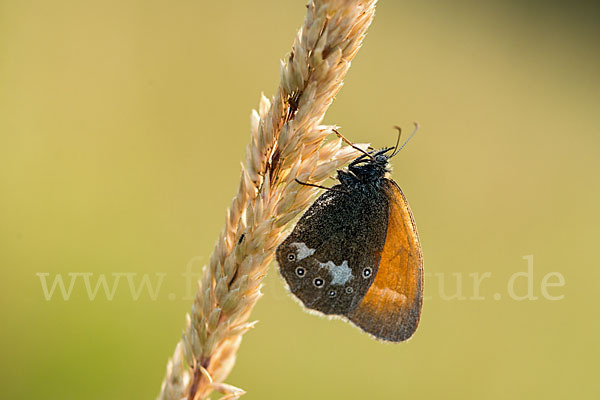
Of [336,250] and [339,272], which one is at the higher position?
[336,250]

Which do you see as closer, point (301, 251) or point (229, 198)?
point (301, 251)

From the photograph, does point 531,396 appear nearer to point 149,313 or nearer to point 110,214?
point 149,313

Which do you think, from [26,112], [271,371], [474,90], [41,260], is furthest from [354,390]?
[474,90]

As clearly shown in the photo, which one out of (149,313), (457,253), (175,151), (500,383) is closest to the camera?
(149,313)

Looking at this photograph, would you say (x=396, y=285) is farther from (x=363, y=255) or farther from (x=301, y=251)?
(x=301, y=251)

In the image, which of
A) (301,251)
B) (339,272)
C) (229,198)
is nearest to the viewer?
(301,251)

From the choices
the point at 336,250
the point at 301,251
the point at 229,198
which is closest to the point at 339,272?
the point at 336,250

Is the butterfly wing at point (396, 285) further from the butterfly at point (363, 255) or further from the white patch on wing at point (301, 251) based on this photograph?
the white patch on wing at point (301, 251)
